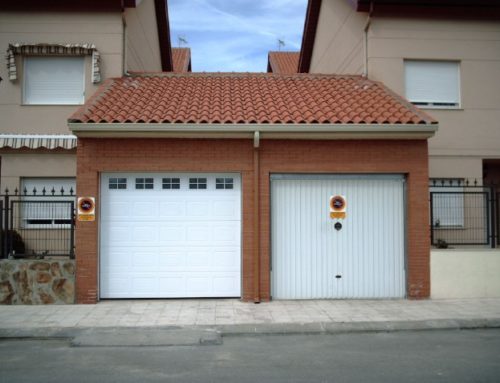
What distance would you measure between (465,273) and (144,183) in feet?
22.5

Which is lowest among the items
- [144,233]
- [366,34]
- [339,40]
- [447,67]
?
[144,233]

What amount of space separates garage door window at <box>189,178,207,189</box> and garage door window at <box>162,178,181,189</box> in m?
0.24

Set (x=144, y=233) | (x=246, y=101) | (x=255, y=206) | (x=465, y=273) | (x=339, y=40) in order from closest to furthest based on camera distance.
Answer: (x=255, y=206) < (x=144, y=233) < (x=465, y=273) < (x=246, y=101) < (x=339, y=40)

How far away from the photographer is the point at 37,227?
12508 mm

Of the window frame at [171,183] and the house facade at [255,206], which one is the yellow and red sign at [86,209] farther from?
the window frame at [171,183]

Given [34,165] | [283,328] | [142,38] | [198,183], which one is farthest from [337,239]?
[142,38]

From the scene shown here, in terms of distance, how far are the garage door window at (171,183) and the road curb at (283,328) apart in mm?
3165

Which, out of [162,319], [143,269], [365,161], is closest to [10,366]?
[162,319]

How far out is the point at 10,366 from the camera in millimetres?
6840

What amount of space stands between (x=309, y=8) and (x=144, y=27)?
5.72m

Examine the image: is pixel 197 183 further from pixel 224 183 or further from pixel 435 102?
pixel 435 102

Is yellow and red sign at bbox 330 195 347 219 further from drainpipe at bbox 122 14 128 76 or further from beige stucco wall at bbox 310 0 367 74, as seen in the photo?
drainpipe at bbox 122 14 128 76

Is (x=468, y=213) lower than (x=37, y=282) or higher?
higher

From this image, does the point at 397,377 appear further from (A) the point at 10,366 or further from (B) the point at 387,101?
(B) the point at 387,101
